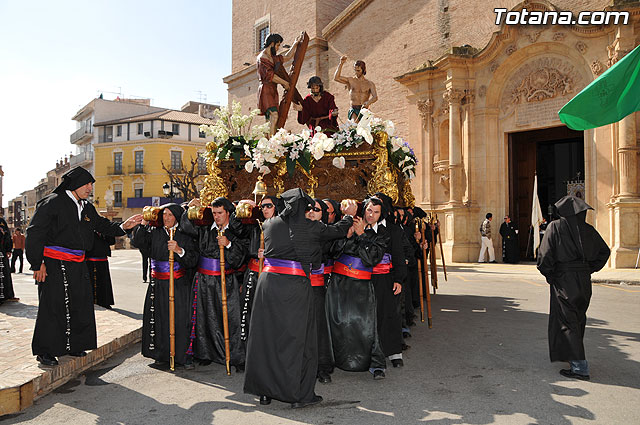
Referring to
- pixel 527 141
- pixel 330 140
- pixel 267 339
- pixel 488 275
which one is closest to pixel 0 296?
pixel 330 140

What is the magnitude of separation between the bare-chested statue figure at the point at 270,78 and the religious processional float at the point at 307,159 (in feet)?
1.56

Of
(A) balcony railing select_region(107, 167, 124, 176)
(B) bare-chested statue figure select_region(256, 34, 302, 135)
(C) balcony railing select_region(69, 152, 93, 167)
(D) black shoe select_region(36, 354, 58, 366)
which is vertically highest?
(C) balcony railing select_region(69, 152, 93, 167)

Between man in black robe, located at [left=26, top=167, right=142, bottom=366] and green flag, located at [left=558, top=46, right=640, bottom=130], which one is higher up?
green flag, located at [left=558, top=46, right=640, bottom=130]

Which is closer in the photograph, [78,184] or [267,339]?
[267,339]

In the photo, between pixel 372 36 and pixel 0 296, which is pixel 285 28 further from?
pixel 0 296

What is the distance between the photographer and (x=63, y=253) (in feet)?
19.9

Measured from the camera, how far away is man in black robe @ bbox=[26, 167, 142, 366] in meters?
5.83

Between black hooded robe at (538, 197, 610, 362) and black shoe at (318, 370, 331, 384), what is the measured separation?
99.6 inches

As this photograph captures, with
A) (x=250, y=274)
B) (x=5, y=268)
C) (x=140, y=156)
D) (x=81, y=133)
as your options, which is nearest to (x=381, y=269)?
(x=250, y=274)

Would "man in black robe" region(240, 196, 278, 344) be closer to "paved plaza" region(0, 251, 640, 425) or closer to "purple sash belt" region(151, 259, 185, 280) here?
"paved plaza" region(0, 251, 640, 425)

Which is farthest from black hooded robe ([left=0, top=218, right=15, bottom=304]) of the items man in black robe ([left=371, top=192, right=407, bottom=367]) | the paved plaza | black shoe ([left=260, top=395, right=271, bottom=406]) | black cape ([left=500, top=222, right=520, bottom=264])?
black cape ([left=500, top=222, right=520, bottom=264])

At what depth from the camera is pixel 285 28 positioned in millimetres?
29625

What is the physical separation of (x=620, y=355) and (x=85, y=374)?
6.49 m

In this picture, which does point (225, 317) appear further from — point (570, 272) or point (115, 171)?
point (115, 171)
